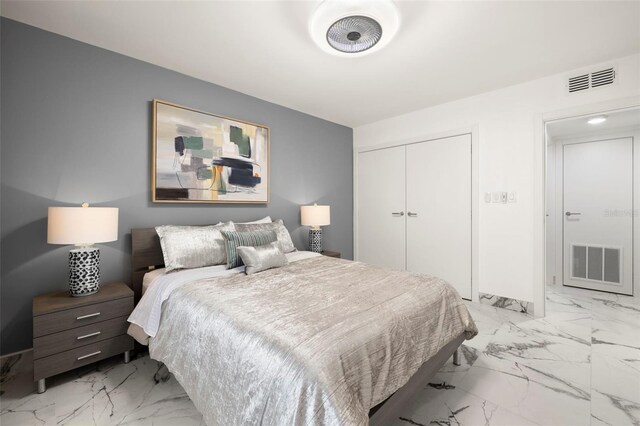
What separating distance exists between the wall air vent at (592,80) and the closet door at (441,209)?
3.30ft

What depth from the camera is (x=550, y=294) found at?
3.72 meters

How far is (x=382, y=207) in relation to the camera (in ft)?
14.1

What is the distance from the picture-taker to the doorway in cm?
356

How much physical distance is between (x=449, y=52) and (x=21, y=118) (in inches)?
132

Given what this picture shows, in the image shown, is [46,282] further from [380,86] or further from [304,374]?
[380,86]

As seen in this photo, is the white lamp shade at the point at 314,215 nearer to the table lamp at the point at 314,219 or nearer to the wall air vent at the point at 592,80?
the table lamp at the point at 314,219

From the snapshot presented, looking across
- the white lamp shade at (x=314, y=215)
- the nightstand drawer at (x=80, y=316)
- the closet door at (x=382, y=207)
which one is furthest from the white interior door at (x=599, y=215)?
the nightstand drawer at (x=80, y=316)

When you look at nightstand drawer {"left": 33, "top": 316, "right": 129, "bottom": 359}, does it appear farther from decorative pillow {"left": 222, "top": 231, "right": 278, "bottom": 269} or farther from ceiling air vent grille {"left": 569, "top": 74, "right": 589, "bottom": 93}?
ceiling air vent grille {"left": 569, "top": 74, "right": 589, "bottom": 93}

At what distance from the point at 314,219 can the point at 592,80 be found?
3.08 meters

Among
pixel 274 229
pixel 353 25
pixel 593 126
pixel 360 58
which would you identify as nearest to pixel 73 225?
pixel 274 229

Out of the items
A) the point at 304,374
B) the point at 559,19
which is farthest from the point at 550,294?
the point at 304,374

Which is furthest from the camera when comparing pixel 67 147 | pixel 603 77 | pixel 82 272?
pixel 603 77

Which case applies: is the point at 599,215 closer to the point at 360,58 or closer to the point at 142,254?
the point at 360,58

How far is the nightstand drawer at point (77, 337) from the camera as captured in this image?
1.74 m
